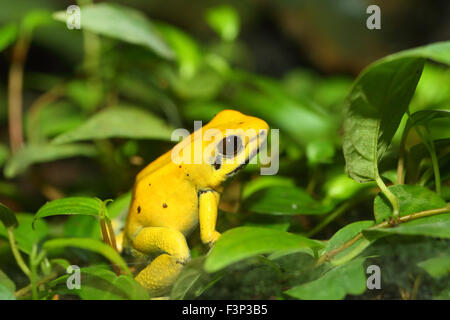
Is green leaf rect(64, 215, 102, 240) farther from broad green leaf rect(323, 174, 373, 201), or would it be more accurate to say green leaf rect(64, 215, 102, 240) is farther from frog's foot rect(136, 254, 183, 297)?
broad green leaf rect(323, 174, 373, 201)

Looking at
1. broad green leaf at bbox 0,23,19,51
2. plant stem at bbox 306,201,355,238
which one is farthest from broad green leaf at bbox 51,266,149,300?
broad green leaf at bbox 0,23,19,51

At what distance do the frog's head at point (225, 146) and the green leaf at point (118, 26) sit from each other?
699 mm

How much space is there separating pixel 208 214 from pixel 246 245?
1.10 feet

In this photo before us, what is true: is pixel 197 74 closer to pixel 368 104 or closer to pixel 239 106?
pixel 239 106

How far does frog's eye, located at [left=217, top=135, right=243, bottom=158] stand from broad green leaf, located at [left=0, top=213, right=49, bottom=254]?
22.5 inches

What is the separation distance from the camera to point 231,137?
1108mm

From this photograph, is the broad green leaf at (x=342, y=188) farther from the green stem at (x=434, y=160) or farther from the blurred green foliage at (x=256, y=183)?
the green stem at (x=434, y=160)

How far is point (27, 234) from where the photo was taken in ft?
4.34

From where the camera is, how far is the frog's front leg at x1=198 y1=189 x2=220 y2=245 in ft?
3.62

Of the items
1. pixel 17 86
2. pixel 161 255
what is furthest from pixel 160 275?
pixel 17 86

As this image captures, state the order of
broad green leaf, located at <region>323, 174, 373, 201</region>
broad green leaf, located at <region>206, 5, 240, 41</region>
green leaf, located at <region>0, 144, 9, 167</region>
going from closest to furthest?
broad green leaf, located at <region>323, 174, 373, 201</region> → green leaf, located at <region>0, 144, 9, 167</region> → broad green leaf, located at <region>206, 5, 240, 41</region>

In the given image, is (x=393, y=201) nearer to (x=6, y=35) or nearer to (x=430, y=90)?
(x=430, y=90)

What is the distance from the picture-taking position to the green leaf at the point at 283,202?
122cm

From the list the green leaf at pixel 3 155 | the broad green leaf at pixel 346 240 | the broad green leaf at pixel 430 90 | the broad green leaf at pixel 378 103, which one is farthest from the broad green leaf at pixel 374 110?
the green leaf at pixel 3 155
